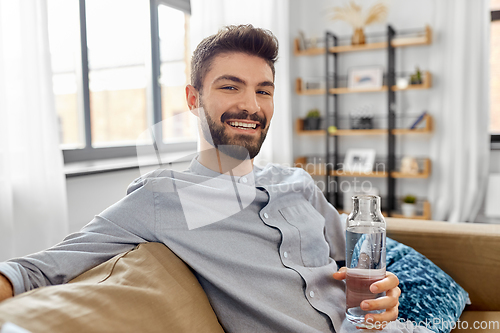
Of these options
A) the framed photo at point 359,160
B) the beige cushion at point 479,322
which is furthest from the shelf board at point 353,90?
the beige cushion at point 479,322

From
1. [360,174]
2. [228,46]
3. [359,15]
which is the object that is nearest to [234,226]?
[228,46]

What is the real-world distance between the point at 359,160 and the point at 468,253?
2.18 metres

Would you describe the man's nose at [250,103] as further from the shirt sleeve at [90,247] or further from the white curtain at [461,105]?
the white curtain at [461,105]

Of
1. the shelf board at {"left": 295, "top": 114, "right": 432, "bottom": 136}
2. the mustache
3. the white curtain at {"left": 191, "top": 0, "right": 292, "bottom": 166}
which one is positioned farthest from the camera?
the shelf board at {"left": 295, "top": 114, "right": 432, "bottom": 136}

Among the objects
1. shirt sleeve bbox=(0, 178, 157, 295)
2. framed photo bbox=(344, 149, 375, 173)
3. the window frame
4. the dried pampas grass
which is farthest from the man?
the dried pampas grass

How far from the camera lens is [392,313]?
0.84m

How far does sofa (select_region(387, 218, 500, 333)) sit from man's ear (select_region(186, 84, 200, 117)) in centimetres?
84

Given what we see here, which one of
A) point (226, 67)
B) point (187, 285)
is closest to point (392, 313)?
point (187, 285)

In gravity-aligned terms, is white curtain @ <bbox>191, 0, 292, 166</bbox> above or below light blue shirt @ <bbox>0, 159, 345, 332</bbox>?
above

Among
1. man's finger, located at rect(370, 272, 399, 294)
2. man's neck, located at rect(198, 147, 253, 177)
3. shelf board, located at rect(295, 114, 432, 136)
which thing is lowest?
man's finger, located at rect(370, 272, 399, 294)

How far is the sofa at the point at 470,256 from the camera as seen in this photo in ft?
4.09

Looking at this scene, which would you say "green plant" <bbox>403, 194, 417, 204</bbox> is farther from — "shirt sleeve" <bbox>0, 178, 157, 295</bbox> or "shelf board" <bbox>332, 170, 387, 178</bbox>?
"shirt sleeve" <bbox>0, 178, 157, 295</bbox>

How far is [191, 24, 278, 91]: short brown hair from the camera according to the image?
95cm

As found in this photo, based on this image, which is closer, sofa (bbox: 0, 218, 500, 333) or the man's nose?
sofa (bbox: 0, 218, 500, 333)
